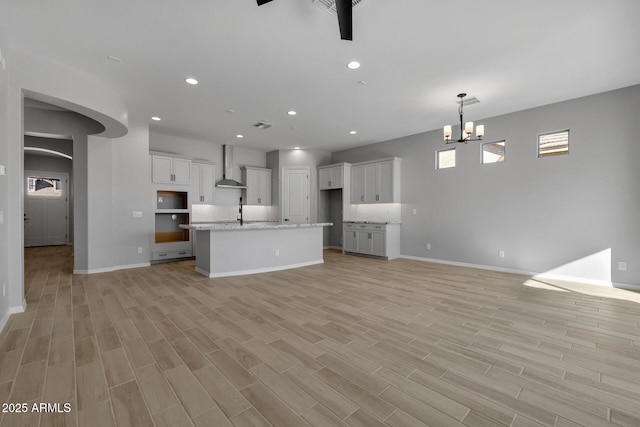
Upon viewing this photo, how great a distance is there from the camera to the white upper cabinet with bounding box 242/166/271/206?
816 cm

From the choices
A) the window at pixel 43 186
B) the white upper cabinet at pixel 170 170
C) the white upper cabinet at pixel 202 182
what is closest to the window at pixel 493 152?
the white upper cabinet at pixel 202 182

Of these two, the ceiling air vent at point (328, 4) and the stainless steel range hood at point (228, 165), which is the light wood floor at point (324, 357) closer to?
the ceiling air vent at point (328, 4)

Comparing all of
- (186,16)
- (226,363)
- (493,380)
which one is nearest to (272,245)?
(226,363)

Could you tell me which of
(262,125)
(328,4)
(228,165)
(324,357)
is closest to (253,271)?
(262,125)

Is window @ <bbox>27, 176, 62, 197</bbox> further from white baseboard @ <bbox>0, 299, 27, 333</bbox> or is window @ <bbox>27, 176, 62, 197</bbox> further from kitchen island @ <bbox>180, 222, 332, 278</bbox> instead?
white baseboard @ <bbox>0, 299, 27, 333</bbox>

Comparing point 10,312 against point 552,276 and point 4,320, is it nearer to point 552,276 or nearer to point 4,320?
point 4,320

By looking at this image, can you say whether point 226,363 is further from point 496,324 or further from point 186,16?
point 186,16

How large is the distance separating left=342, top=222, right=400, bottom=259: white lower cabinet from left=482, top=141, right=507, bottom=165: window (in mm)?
2497

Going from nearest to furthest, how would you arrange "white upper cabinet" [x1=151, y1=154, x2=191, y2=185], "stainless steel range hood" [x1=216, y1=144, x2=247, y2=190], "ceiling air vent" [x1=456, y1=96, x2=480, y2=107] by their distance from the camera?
"ceiling air vent" [x1=456, y1=96, x2=480, y2=107] < "white upper cabinet" [x1=151, y1=154, x2=191, y2=185] < "stainless steel range hood" [x1=216, y1=144, x2=247, y2=190]

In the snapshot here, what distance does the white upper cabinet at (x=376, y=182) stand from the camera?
7.09 metres

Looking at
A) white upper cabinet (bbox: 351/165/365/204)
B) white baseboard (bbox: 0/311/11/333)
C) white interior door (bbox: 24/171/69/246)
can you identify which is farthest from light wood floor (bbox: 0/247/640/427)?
white interior door (bbox: 24/171/69/246)

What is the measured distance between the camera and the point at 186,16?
2678 mm

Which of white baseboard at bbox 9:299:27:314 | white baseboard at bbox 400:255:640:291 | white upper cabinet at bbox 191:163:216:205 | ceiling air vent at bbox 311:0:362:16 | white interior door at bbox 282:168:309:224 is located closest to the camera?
ceiling air vent at bbox 311:0:362:16

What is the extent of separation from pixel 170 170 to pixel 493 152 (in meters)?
7.03
